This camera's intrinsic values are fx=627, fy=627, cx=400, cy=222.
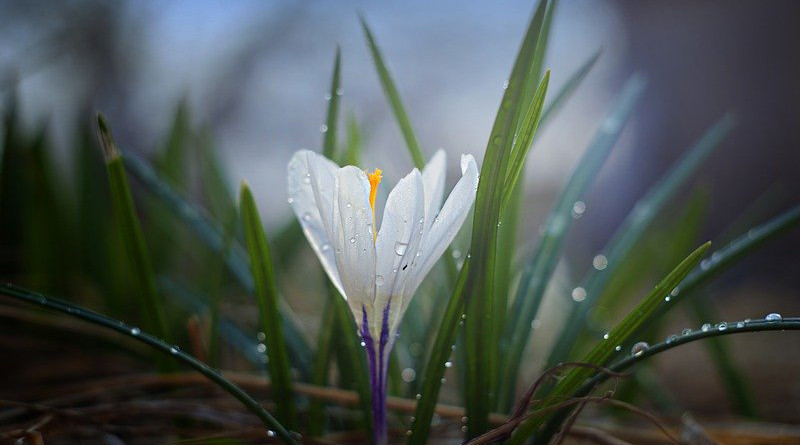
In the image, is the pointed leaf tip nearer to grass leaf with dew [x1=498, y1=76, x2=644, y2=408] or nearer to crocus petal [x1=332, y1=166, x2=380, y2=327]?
crocus petal [x1=332, y1=166, x2=380, y2=327]

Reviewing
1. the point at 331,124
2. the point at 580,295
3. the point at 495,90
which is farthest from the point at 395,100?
the point at 495,90

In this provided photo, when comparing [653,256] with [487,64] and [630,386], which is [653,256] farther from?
[487,64]

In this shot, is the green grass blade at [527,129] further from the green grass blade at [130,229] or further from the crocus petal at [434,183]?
the green grass blade at [130,229]

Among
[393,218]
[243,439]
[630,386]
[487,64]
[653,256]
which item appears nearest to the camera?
[393,218]

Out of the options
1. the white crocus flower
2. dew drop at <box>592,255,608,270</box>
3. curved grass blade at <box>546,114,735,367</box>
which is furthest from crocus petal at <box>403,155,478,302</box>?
dew drop at <box>592,255,608,270</box>

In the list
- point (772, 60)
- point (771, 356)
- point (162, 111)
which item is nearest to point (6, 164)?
point (771, 356)

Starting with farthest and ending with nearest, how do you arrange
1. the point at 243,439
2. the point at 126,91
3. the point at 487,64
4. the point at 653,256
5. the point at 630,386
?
the point at 487,64 → the point at 126,91 → the point at 653,256 → the point at 630,386 → the point at 243,439
